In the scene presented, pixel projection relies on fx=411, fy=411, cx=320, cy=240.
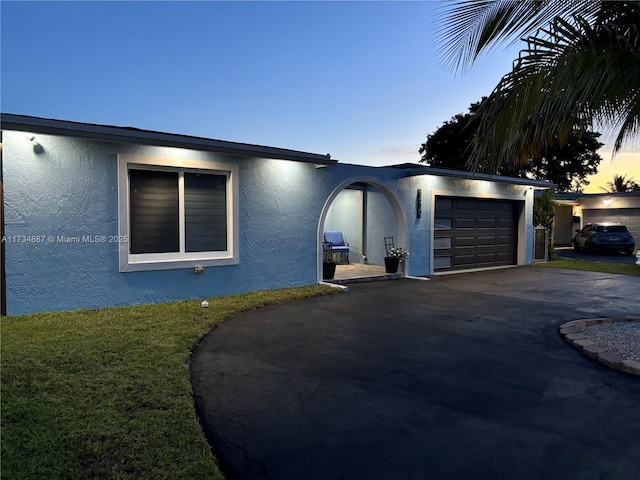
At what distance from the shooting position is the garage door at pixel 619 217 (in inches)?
812

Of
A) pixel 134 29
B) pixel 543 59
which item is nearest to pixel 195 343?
pixel 543 59

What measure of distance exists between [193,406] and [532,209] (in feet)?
48.0

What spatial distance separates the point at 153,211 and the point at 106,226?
0.85 meters

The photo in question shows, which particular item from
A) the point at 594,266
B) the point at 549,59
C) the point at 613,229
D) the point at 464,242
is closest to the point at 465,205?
the point at 464,242

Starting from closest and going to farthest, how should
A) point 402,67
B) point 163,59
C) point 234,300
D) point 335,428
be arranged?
point 335,428, point 234,300, point 402,67, point 163,59

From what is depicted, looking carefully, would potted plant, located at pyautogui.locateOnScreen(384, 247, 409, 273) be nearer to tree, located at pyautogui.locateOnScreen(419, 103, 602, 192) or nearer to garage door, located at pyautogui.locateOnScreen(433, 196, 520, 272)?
garage door, located at pyautogui.locateOnScreen(433, 196, 520, 272)

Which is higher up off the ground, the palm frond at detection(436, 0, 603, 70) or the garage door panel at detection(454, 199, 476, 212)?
the palm frond at detection(436, 0, 603, 70)

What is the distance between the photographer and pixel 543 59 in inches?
149

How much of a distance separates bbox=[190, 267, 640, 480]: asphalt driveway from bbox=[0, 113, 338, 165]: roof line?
10.1 ft

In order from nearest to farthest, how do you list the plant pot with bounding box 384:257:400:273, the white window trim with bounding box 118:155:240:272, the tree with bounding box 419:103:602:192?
the white window trim with bounding box 118:155:240:272
the plant pot with bounding box 384:257:400:273
the tree with bounding box 419:103:602:192

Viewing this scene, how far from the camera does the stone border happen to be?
4105 mm

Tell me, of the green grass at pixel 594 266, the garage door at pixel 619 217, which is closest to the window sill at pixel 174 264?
the green grass at pixel 594 266

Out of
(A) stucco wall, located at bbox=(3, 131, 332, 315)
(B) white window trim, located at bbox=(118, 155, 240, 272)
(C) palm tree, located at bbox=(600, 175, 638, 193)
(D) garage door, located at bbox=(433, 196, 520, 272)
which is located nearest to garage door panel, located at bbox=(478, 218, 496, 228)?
(D) garage door, located at bbox=(433, 196, 520, 272)

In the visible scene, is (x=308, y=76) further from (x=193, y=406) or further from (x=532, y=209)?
(x=193, y=406)
